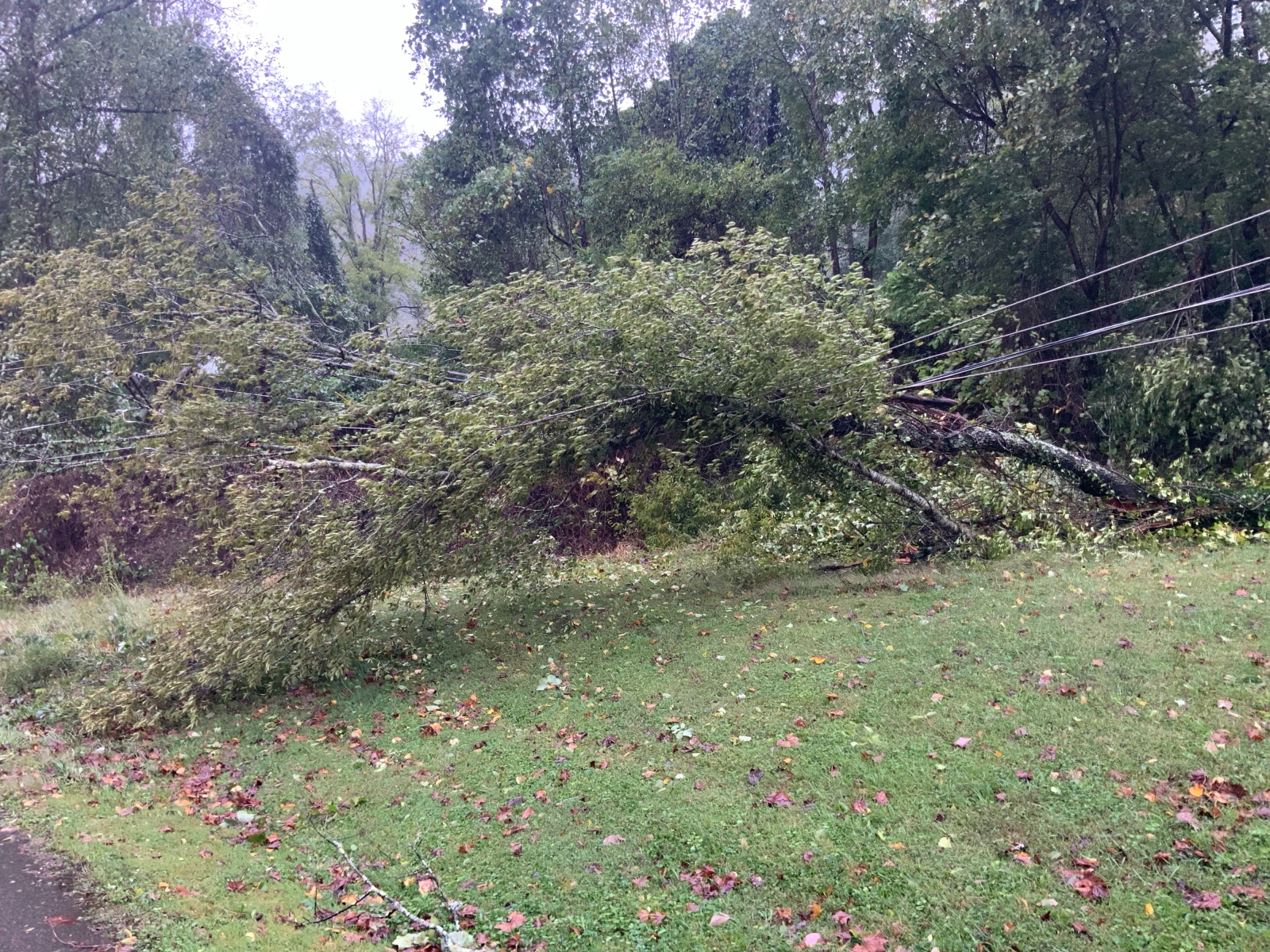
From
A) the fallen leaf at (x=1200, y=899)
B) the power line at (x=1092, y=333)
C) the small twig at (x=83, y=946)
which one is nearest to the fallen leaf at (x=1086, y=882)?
the fallen leaf at (x=1200, y=899)

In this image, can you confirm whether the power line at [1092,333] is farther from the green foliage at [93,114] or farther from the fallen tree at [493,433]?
the green foliage at [93,114]

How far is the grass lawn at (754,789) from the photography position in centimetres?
402

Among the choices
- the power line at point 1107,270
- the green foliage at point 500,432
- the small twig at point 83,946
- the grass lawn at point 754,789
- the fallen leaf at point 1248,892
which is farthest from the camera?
the power line at point 1107,270

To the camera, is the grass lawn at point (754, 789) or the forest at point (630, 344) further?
the forest at point (630, 344)

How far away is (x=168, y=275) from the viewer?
1261 cm

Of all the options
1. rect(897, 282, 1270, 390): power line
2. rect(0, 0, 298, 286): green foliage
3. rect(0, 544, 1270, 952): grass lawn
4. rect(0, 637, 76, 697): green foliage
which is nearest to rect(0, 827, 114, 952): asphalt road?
rect(0, 544, 1270, 952): grass lawn

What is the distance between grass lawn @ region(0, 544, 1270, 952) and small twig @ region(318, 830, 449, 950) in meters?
0.06

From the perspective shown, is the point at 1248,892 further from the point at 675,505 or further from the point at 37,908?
the point at 675,505

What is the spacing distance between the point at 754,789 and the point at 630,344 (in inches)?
192

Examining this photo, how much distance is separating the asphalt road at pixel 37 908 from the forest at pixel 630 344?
136cm

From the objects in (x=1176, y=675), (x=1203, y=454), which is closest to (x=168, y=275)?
(x=1176, y=675)

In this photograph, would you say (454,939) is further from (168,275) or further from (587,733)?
(168,275)

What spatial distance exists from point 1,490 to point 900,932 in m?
13.8

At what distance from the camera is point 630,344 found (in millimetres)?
8789
